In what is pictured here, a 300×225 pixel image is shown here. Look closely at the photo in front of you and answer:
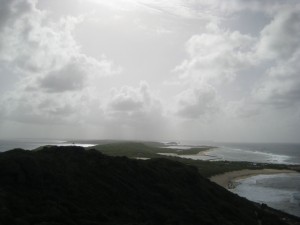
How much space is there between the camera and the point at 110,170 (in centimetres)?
3753

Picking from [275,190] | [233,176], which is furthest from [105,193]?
[233,176]

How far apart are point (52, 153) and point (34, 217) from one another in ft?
48.2

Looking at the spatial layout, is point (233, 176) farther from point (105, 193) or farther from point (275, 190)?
point (105, 193)

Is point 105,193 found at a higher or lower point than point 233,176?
higher

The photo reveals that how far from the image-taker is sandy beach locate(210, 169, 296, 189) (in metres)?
82.7

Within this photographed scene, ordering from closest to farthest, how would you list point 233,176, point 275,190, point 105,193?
point 105,193
point 275,190
point 233,176

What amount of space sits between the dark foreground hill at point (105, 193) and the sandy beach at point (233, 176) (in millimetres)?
37749

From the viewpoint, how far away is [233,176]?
9800cm

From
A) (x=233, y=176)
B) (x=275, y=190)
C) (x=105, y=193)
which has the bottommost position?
(x=275, y=190)

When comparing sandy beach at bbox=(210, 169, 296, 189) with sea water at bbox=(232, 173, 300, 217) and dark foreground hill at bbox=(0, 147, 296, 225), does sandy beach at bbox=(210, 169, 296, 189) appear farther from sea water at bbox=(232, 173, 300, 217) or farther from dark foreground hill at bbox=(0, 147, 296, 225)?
dark foreground hill at bbox=(0, 147, 296, 225)

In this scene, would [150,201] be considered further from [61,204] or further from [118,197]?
[61,204]

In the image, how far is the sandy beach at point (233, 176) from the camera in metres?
82.7

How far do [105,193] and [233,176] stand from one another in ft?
236

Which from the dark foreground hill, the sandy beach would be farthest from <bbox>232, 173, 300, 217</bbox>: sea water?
the dark foreground hill
